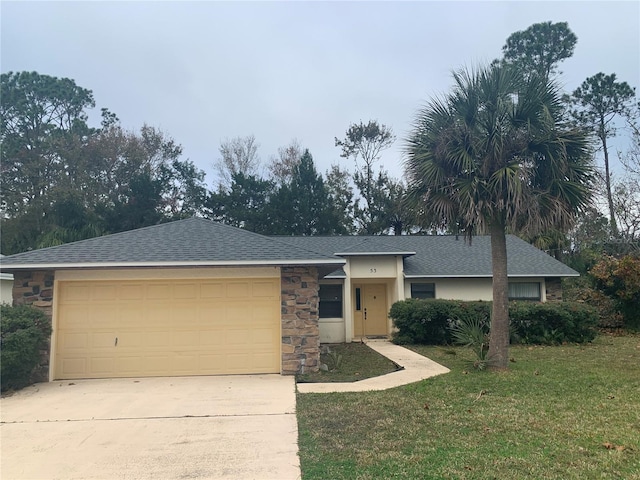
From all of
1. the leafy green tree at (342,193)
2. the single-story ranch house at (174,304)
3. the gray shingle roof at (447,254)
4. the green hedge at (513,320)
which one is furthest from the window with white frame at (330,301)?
the leafy green tree at (342,193)

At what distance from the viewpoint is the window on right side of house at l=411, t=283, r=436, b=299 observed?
55.5 feet

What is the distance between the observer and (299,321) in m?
9.63

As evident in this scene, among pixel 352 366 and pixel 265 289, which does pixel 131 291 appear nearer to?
pixel 265 289

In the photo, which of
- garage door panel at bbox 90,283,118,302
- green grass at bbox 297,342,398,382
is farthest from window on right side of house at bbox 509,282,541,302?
garage door panel at bbox 90,283,118,302

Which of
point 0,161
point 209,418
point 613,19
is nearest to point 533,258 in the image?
point 613,19

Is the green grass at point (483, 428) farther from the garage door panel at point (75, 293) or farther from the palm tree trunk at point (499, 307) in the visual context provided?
the garage door panel at point (75, 293)

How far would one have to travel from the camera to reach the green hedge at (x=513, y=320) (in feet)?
45.5

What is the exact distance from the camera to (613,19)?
12805mm

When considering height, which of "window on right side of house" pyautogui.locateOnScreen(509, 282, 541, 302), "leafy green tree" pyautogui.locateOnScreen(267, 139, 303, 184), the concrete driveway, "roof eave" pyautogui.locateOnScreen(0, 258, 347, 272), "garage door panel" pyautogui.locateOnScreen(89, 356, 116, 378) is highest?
"leafy green tree" pyautogui.locateOnScreen(267, 139, 303, 184)

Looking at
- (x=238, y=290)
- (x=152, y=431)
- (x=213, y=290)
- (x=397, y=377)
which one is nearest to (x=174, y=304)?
(x=213, y=290)

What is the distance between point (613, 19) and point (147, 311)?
14.9 meters

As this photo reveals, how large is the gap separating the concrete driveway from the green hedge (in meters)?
6.98

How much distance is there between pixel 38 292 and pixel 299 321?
5.57 meters

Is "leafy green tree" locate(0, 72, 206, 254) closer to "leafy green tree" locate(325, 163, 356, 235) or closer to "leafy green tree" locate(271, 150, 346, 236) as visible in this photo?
"leafy green tree" locate(271, 150, 346, 236)
